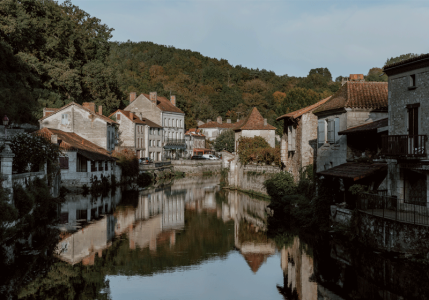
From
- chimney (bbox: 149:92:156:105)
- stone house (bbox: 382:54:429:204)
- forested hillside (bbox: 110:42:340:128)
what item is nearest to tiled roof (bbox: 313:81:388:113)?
stone house (bbox: 382:54:429:204)

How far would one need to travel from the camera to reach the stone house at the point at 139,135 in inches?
2549

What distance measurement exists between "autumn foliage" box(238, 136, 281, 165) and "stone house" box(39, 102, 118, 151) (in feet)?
48.9

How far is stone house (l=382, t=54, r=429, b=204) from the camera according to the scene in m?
17.8

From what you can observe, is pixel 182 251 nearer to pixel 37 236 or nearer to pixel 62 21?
pixel 37 236

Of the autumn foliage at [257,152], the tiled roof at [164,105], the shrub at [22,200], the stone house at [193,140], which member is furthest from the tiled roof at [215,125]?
the shrub at [22,200]

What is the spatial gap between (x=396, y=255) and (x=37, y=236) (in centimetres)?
1558

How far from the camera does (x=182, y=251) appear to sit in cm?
2072

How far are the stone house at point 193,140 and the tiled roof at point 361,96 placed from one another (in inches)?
2417

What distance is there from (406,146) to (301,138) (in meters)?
16.3

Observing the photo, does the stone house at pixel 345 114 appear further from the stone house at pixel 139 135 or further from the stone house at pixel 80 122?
the stone house at pixel 139 135

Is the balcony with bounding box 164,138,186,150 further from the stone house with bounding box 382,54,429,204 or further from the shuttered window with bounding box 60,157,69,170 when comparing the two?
the stone house with bounding box 382,54,429,204

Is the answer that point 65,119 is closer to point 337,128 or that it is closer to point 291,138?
point 291,138

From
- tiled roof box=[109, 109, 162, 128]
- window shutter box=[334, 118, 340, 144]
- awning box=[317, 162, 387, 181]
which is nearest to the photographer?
awning box=[317, 162, 387, 181]

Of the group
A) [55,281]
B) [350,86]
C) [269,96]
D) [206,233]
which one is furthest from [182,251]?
[269,96]
